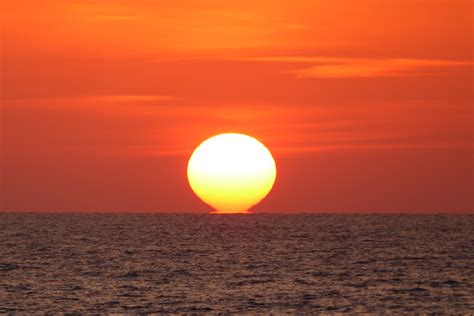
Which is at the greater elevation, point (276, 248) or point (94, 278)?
point (276, 248)

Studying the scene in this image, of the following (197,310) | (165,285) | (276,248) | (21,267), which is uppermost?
(276,248)

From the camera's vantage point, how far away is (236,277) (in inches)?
3140

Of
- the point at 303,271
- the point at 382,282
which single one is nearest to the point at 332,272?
the point at 303,271

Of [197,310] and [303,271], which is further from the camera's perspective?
[303,271]

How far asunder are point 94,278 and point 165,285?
25.8 feet

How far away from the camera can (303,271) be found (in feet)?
283

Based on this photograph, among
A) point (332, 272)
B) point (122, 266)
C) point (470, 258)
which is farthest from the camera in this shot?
point (470, 258)

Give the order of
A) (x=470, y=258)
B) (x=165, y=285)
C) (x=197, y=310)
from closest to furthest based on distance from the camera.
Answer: (x=197, y=310)
(x=165, y=285)
(x=470, y=258)

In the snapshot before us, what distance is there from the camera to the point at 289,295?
6806 centimetres

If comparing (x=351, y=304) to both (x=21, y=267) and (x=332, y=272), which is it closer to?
(x=332, y=272)

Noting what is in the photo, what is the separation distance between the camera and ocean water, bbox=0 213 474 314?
62.9 metres

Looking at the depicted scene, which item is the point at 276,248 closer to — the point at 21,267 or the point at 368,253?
the point at 368,253

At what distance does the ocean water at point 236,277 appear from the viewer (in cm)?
6294

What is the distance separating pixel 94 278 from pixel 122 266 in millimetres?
12347
